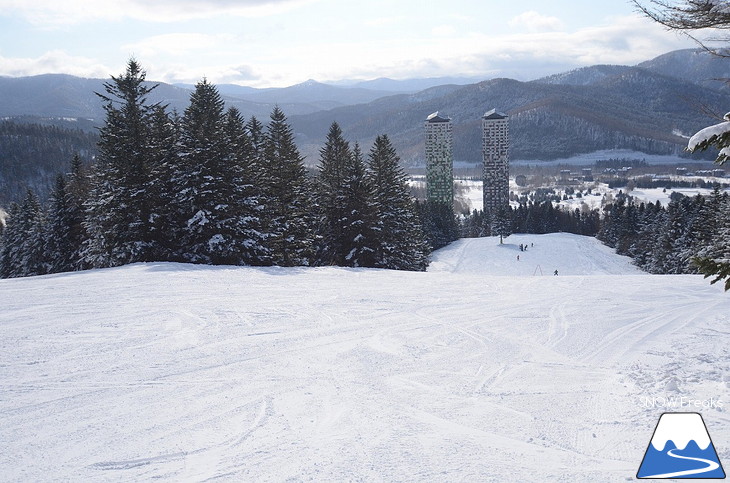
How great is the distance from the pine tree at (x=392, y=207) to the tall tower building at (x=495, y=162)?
103 metres

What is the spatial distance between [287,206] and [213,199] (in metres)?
7.15

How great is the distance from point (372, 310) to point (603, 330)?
5.64 meters

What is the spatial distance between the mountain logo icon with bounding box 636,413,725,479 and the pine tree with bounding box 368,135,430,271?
2634cm

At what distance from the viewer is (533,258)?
6488 centimetres

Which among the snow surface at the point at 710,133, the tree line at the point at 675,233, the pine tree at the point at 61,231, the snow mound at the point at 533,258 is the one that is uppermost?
the snow surface at the point at 710,133

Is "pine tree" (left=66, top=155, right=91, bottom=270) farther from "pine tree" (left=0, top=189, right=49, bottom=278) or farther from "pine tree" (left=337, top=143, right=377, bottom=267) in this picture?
"pine tree" (left=337, top=143, right=377, bottom=267)

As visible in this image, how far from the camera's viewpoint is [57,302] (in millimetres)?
12641

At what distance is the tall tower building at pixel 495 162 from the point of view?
15425 cm

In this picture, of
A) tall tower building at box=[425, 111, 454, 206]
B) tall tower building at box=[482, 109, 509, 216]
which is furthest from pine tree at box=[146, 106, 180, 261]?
tall tower building at box=[425, 111, 454, 206]

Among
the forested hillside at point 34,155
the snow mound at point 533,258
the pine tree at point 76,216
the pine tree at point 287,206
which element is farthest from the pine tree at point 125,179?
the forested hillside at point 34,155

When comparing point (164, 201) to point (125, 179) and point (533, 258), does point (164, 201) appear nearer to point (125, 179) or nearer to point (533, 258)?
point (125, 179)

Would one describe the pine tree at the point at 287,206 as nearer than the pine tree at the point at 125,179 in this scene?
No

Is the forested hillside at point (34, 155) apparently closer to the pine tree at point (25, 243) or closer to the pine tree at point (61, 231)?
the pine tree at point (25, 243)

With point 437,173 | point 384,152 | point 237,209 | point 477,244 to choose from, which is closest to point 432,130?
point 437,173
